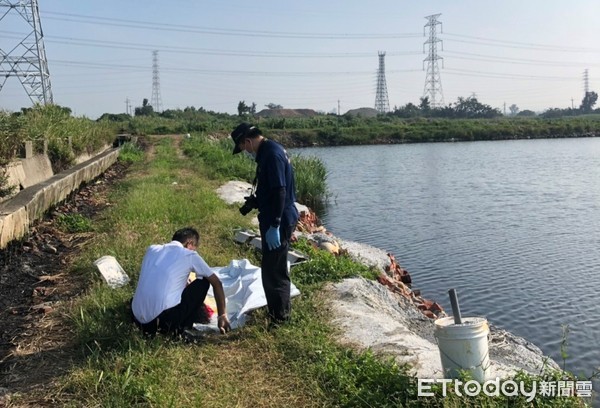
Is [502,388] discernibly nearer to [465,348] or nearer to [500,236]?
[465,348]

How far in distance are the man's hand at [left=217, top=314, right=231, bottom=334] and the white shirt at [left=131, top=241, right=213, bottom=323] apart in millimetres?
380

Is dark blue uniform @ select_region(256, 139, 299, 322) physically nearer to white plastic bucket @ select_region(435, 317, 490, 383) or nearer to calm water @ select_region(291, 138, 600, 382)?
white plastic bucket @ select_region(435, 317, 490, 383)

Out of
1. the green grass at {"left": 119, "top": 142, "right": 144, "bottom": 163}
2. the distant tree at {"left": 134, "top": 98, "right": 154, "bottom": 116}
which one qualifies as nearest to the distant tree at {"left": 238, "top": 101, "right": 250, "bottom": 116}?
the distant tree at {"left": 134, "top": 98, "right": 154, "bottom": 116}

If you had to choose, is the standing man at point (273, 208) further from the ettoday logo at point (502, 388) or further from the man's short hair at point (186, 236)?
the ettoday logo at point (502, 388)

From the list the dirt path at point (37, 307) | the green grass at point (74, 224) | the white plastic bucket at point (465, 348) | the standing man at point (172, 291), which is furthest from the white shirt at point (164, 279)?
the green grass at point (74, 224)

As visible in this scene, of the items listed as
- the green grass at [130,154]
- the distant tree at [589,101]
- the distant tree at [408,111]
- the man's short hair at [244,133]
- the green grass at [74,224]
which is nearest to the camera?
the man's short hair at [244,133]

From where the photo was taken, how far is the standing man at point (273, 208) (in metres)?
4.68

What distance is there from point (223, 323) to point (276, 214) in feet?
3.34

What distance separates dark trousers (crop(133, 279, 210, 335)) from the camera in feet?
15.2

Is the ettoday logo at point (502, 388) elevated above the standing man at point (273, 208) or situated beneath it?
situated beneath

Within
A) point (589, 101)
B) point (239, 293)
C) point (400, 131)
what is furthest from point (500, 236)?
point (589, 101)

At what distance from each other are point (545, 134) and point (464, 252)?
49.6 m

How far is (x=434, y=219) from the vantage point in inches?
616

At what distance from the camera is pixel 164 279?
464 centimetres
